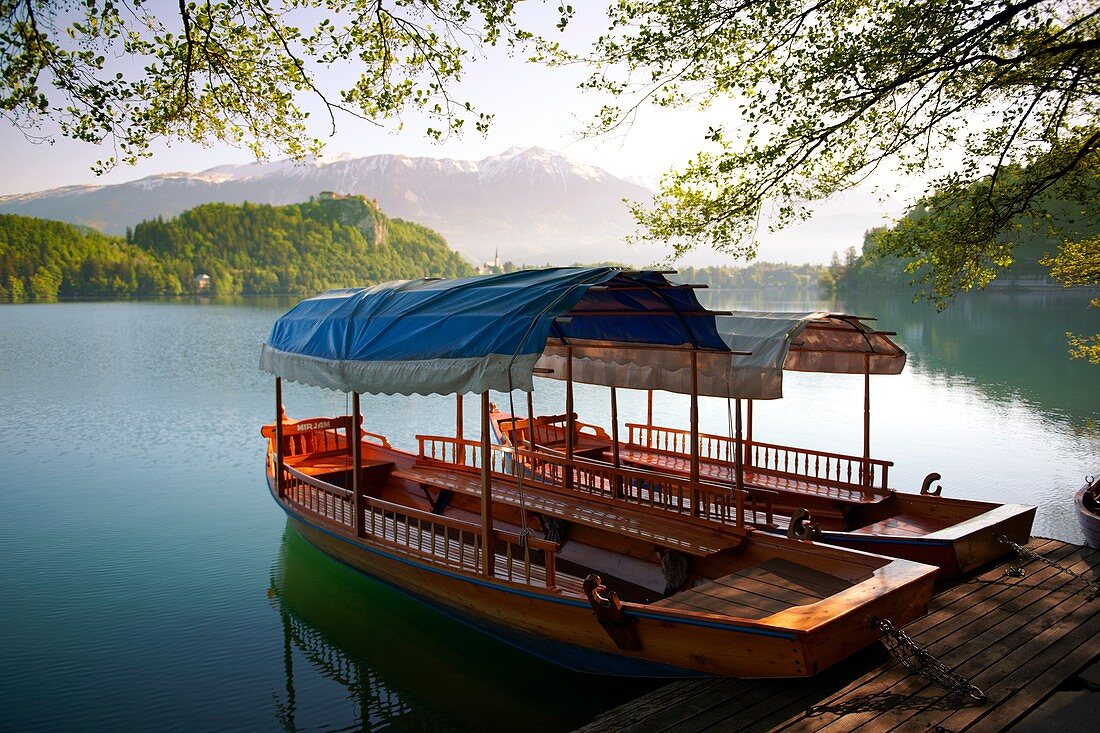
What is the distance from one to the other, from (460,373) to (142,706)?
444 cm

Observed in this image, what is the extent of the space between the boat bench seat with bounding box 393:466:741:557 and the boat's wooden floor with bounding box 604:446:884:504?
77.9 inches

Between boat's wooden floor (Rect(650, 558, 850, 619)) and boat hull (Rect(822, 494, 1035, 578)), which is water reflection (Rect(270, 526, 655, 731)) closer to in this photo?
boat's wooden floor (Rect(650, 558, 850, 619))

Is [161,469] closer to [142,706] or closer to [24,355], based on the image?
[142,706]

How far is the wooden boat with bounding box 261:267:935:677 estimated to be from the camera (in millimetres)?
5441

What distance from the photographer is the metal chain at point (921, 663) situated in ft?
16.0

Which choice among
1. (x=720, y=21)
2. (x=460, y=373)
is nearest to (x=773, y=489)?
(x=460, y=373)

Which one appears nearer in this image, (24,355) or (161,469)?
(161,469)

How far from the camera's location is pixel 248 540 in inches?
462

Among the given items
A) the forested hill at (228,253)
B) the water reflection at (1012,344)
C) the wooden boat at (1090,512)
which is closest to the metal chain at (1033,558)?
the wooden boat at (1090,512)

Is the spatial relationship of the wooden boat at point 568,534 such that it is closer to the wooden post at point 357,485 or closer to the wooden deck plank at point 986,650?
the wooden post at point 357,485

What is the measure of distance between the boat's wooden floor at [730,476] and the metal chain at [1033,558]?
1492 millimetres

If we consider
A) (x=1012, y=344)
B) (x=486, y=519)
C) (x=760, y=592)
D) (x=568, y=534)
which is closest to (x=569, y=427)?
(x=568, y=534)

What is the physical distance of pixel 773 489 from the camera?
30.3 ft

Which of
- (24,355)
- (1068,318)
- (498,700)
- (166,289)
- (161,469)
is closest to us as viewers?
(498,700)
